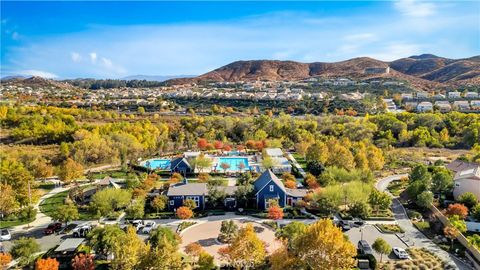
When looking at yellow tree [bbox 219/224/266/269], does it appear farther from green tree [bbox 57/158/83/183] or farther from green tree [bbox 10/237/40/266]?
green tree [bbox 57/158/83/183]

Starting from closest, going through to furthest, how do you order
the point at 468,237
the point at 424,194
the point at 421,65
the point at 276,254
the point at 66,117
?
the point at 276,254
the point at 468,237
the point at 424,194
the point at 66,117
the point at 421,65

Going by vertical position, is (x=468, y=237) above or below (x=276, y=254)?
below

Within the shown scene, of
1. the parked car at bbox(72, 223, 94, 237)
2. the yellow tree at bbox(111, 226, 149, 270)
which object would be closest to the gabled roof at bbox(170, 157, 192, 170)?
the parked car at bbox(72, 223, 94, 237)

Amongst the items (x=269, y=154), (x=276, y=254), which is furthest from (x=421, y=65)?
(x=276, y=254)

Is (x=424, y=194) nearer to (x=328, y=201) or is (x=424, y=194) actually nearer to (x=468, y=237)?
(x=468, y=237)

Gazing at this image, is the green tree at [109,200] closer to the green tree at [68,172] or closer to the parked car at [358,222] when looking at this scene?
the green tree at [68,172]

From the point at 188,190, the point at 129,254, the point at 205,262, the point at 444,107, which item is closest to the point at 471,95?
the point at 444,107
